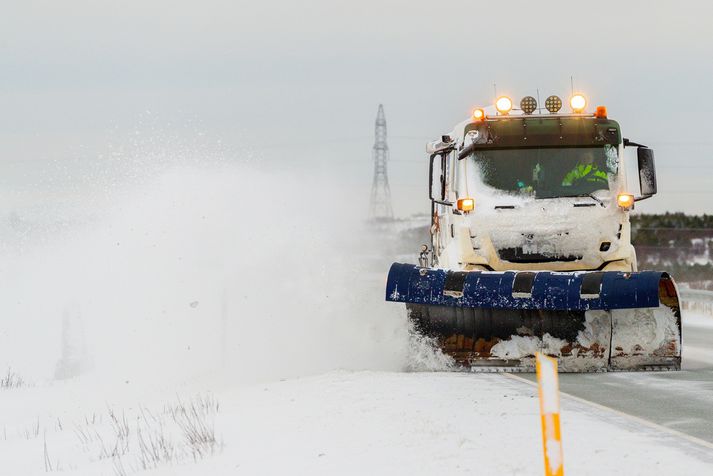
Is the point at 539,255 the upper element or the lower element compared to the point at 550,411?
upper

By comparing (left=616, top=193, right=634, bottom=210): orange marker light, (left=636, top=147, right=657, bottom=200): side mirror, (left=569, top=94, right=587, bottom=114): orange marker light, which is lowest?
(left=616, top=193, right=634, bottom=210): orange marker light

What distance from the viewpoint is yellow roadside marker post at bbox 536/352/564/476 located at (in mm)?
4801

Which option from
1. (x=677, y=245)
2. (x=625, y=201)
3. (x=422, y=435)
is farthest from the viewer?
(x=677, y=245)

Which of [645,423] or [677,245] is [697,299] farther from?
[677,245]

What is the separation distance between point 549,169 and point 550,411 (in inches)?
298

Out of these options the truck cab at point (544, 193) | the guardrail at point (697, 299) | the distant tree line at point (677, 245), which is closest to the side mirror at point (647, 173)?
the truck cab at point (544, 193)

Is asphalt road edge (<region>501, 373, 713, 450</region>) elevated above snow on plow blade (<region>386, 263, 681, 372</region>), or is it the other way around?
snow on plow blade (<region>386, 263, 681, 372</region>)

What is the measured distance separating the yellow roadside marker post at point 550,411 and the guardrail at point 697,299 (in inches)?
740

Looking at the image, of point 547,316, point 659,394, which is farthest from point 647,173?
point 659,394

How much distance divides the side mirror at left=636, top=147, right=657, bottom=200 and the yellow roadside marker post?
7461 mm

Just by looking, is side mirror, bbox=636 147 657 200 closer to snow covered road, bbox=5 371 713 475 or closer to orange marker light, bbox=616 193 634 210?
orange marker light, bbox=616 193 634 210

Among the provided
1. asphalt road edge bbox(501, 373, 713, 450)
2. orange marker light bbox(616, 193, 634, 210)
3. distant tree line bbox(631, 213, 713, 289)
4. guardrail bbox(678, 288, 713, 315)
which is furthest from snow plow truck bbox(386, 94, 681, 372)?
distant tree line bbox(631, 213, 713, 289)

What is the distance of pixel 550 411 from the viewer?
190 inches

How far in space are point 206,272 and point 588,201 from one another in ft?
38.2
